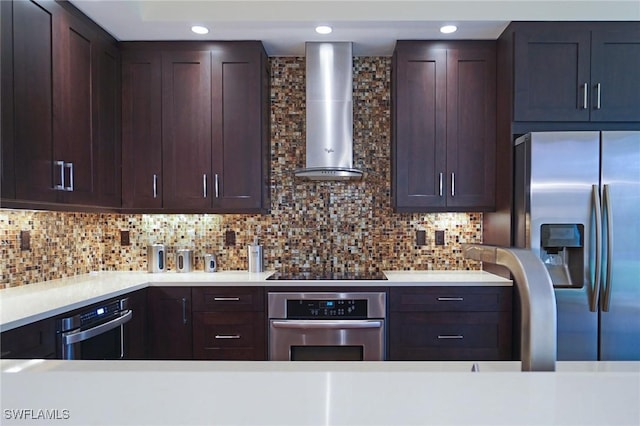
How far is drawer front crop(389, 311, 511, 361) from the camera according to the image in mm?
2713

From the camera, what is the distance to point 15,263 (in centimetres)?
240

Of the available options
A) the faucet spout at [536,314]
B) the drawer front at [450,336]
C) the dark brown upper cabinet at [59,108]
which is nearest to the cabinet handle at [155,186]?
the dark brown upper cabinet at [59,108]

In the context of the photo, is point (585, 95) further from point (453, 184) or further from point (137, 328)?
point (137, 328)

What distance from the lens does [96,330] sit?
7.07 ft

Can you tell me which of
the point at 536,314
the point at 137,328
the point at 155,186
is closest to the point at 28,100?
the point at 155,186

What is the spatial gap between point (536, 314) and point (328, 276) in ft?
7.65

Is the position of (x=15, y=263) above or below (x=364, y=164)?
below

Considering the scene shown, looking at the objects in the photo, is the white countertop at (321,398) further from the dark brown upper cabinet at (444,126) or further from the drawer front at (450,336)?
the dark brown upper cabinet at (444,126)

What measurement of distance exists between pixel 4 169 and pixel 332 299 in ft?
6.28

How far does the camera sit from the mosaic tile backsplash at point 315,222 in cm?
328

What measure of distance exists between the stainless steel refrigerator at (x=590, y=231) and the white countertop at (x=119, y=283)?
1.35 feet

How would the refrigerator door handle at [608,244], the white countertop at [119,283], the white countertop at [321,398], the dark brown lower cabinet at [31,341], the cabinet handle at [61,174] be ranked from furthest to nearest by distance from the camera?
the refrigerator door handle at [608,244], the cabinet handle at [61,174], the white countertop at [119,283], the dark brown lower cabinet at [31,341], the white countertop at [321,398]

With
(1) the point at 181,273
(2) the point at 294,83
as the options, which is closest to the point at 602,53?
(2) the point at 294,83

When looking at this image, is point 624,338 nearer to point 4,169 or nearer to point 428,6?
point 428,6
